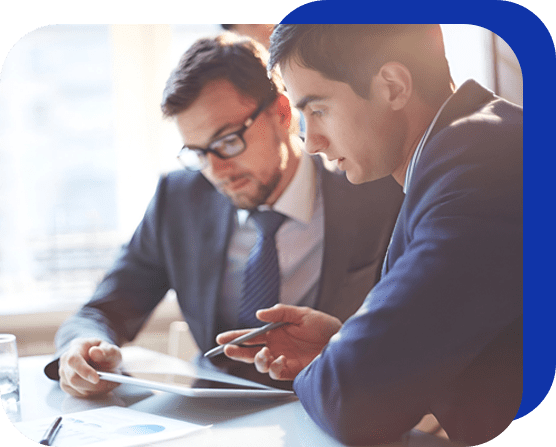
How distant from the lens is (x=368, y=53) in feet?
3.36

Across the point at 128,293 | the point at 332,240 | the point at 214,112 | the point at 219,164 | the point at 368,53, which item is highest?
the point at 368,53

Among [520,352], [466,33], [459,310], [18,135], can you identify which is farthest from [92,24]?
[520,352]

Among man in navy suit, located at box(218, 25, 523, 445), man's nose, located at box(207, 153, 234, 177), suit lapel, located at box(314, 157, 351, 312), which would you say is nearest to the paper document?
man in navy suit, located at box(218, 25, 523, 445)

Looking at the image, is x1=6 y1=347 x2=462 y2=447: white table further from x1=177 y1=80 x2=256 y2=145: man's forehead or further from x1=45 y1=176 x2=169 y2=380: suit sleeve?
x1=177 y1=80 x2=256 y2=145: man's forehead

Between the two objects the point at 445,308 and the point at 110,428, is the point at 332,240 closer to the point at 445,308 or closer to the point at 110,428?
the point at 445,308

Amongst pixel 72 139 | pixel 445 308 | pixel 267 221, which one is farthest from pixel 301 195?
pixel 72 139

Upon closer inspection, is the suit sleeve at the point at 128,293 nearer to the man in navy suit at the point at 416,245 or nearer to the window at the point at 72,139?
the window at the point at 72,139

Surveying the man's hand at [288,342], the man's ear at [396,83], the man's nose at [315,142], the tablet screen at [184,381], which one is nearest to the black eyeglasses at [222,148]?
the man's nose at [315,142]

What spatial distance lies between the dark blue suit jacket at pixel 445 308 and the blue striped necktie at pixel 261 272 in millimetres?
165

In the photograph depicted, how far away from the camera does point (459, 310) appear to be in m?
0.96

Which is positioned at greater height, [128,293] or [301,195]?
[301,195]

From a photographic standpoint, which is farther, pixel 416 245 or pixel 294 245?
pixel 294 245

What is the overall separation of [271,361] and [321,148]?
0.43 meters

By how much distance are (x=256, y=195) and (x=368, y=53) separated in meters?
0.34
